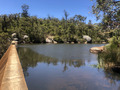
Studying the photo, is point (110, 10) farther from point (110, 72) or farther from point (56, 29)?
point (56, 29)

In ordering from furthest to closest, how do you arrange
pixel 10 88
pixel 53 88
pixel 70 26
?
pixel 70 26, pixel 53 88, pixel 10 88

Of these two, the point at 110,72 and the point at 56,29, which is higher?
the point at 56,29

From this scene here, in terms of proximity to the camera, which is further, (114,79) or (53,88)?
(114,79)

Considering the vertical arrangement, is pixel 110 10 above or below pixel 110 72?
above

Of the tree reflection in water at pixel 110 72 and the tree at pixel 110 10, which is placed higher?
the tree at pixel 110 10

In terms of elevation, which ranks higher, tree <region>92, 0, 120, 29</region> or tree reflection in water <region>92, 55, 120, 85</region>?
tree <region>92, 0, 120, 29</region>

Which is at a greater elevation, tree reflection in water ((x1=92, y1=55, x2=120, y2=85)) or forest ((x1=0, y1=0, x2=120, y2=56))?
forest ((x1=0, y1=0, x2=120, y2=56))

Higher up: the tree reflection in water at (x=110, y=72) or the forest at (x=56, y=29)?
the forest at (x=56, y=29)

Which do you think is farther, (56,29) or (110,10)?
(56,29)

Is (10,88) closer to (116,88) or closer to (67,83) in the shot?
(67,83)

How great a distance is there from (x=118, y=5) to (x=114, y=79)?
353 centimetres

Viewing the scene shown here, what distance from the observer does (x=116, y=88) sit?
185 inches

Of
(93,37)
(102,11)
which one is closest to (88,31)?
(93,37)

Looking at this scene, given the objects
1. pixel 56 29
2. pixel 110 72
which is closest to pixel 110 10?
pixel 110 72
